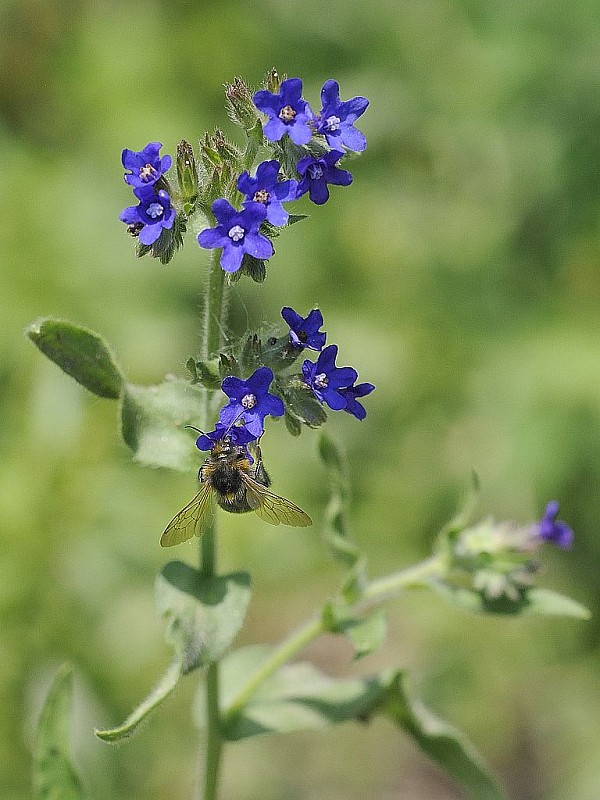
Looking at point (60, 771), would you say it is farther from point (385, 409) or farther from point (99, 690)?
point (385, 409)

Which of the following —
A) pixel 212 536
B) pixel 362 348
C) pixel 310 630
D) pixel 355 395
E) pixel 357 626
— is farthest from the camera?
pixel 362 348

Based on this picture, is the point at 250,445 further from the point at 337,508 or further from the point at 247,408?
the point at 337,508

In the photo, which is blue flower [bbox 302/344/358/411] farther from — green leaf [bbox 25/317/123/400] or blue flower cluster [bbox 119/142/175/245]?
green leaf [bbox 25/317/123/400]

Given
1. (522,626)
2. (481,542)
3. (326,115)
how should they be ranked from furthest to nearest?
(522,626) < (481,542) < (326,115)

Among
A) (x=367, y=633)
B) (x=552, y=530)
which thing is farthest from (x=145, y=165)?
(x=552, y=530)

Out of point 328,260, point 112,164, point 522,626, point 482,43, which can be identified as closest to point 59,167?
point 112,164

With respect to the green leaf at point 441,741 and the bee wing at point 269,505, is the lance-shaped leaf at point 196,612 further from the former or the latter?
→ the green leaf at point 441,741

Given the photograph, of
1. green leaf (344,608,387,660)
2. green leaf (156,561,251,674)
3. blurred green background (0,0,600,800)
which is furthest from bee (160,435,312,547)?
blurred green background (0,0,600,800)
